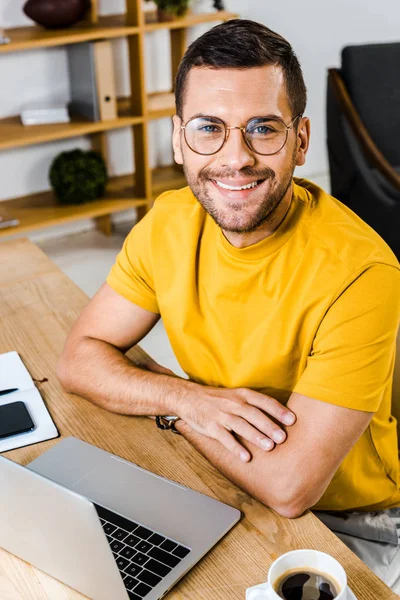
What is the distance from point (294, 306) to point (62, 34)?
255cm

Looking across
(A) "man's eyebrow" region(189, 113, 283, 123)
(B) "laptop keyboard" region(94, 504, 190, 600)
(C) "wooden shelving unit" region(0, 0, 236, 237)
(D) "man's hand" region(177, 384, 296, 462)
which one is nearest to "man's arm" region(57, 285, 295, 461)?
(D) "man's hand" region(177, 384, 296, 462)

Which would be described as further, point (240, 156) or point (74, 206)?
point (74, 206)

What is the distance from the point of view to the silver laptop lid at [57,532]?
0.90 metres

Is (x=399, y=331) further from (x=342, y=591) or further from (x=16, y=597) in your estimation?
(x=16, y=597)

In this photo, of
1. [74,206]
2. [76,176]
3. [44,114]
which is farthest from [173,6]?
[74,206]

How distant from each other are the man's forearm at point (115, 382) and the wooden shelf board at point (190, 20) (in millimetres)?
2482

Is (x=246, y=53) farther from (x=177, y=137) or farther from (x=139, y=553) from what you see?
(x=139, y=553)

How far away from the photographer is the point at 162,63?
4141mm

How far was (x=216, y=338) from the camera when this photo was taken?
4.85 ft

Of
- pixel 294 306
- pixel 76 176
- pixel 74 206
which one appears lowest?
pixel 74 206

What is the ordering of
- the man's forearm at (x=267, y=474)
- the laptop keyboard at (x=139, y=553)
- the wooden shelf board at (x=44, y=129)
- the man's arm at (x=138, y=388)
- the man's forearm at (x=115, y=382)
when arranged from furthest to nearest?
the wooden shelf board at (x=44, y=129) < the man's forearm at (x=115, y=382) < the man's arm at (x=138, y=388) < the man's forearm at (x=267, y=474) < the laptop keyboard at (x=139, y=553)

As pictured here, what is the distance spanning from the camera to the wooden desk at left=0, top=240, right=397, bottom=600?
1.05m

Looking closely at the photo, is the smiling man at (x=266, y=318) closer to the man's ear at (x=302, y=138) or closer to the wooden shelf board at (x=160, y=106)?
the man's ear at (x=302, y=138)

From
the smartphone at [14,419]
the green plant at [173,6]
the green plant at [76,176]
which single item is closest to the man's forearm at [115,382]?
the smartphone at [14,419]
